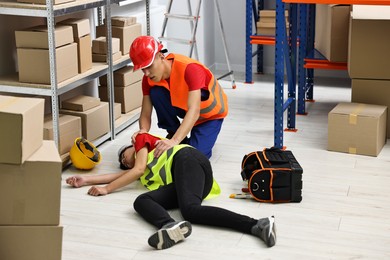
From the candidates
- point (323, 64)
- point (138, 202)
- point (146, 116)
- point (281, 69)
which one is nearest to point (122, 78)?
point (146, 116)

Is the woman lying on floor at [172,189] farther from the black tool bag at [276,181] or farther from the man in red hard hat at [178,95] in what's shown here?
the black tool bag at [276,181]

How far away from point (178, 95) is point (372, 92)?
1.41m

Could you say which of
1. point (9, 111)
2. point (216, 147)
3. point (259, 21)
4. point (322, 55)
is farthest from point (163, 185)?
point (259, 21)

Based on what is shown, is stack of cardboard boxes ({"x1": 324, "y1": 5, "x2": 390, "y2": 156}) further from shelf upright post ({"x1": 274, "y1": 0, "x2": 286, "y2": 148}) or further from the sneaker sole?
the sneaker sole

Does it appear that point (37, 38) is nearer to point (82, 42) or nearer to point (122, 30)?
point (82, 42)

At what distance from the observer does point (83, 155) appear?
14.0 feet

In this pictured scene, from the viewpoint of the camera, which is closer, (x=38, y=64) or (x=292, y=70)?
(x=38, y=64)

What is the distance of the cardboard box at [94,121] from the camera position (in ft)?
15.3

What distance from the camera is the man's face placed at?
4043 mm

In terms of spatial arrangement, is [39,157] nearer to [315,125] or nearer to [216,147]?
[216,147]

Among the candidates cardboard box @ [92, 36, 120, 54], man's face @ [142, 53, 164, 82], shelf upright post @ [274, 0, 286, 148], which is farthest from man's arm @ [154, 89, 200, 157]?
cardboard box @ [92, 36, 120, 54]

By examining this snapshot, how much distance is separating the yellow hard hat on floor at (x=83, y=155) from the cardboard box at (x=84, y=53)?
515mm

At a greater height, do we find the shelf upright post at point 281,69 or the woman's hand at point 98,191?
the shelf upright post at point 281,69

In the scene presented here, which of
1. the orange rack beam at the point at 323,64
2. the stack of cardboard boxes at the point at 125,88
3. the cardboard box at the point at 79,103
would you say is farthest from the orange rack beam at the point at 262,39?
the cardboard box at the point at 79,103
